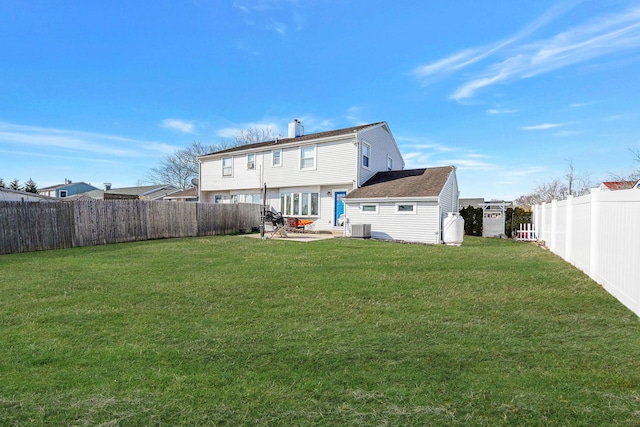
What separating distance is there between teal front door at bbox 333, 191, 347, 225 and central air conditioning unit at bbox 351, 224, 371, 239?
303 cm

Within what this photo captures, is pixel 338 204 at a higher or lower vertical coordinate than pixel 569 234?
higher

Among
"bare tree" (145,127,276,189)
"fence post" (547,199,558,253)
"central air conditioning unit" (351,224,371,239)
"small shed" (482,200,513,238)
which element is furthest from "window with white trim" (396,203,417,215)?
"bare tree" (145,127,276,189)

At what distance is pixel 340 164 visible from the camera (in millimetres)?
18141

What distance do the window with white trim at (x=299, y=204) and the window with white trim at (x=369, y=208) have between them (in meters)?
Answer: 3.90

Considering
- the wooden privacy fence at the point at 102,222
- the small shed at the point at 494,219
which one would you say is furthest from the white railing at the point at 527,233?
the wooden privacy fence at the point at 102,222

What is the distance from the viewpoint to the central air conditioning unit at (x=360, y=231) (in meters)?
15.4

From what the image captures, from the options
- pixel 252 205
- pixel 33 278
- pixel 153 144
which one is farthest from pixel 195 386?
pixel 153 144

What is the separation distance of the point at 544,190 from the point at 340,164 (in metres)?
26.0

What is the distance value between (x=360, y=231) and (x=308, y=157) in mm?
6528

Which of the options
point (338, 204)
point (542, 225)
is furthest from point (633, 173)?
point (338, 204)

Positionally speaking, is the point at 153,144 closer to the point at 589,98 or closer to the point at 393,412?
the point at 589,98

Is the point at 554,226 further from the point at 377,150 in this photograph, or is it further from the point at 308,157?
the point at 308,157

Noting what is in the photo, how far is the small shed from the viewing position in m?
17.0

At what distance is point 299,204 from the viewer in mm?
20125
